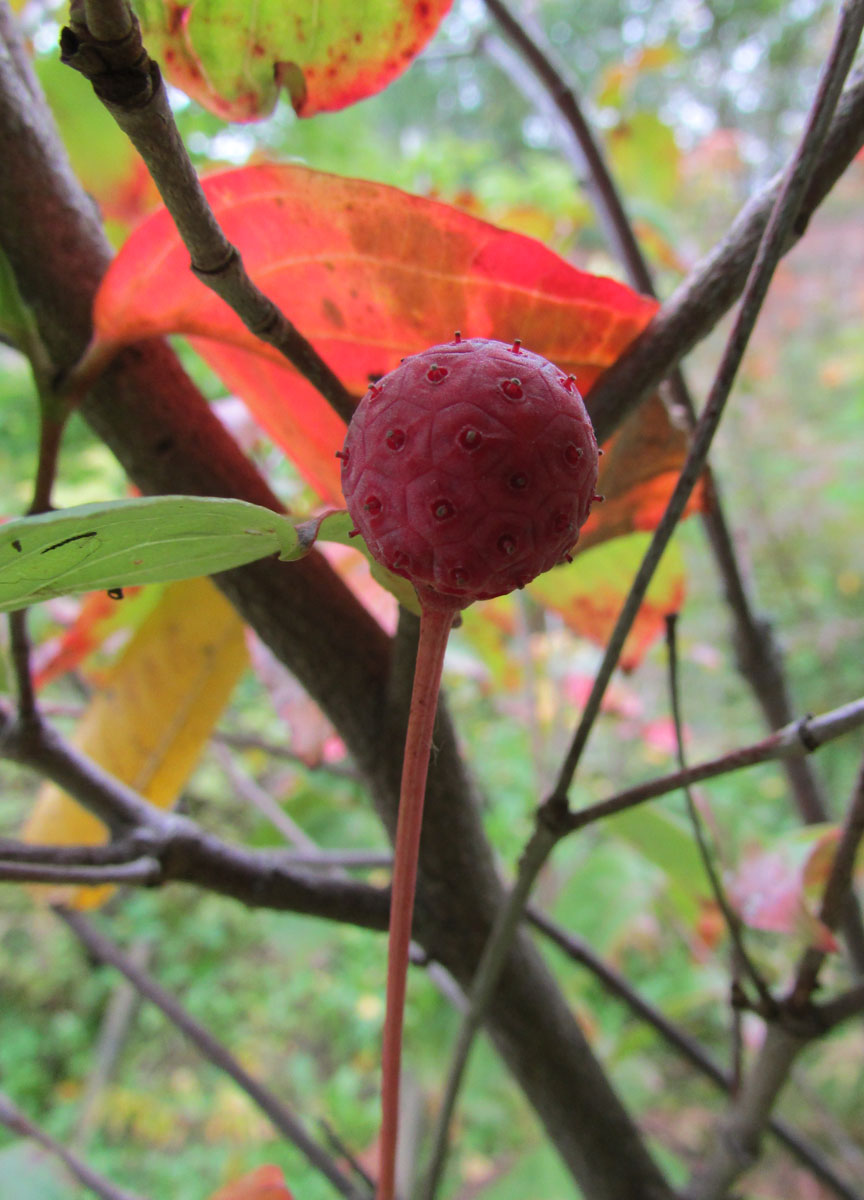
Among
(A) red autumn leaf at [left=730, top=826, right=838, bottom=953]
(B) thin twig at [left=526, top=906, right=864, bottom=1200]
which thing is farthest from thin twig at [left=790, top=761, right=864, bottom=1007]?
(B) thin twig at [left=526, top=906, right=864, bottom=1200]

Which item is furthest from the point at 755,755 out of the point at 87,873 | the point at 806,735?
the point at 87,873

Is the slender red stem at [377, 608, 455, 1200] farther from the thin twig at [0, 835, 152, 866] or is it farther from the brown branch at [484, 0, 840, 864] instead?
the brown branch at [484, 0, 840, 864]

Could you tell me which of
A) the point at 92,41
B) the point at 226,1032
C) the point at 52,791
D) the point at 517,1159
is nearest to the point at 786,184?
the point at 92,41

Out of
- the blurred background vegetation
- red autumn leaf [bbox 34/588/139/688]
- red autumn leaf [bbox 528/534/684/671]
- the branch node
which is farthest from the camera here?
the blurred background vegetation

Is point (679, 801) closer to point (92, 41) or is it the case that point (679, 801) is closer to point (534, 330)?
point (534, 330)

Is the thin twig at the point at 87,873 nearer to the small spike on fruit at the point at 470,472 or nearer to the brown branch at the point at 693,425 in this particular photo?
the small spike on fruit at the point at 470,472

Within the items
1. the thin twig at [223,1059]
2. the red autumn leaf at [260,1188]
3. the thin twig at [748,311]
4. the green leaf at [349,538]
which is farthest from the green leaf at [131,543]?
the thin twig at [223,1059]
